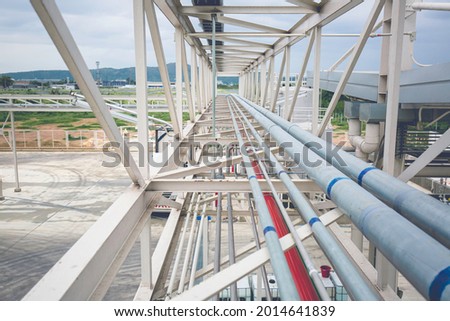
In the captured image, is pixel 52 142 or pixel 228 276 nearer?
pixel 228 276

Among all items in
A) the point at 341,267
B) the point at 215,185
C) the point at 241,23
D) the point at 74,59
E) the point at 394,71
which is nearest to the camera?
the point at 341,267

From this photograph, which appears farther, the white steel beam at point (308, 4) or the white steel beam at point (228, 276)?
the white steel beam at point (308, 4)

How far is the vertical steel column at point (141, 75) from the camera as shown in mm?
2848

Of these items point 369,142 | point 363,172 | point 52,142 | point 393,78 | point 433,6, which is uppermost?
point 433,6

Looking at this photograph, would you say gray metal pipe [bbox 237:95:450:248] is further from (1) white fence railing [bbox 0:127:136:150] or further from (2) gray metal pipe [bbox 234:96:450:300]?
(1) white fence railing [bbox 0:127:136:150]

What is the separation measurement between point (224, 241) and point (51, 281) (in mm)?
11712

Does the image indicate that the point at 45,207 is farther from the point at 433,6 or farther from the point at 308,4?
the point at 433,6

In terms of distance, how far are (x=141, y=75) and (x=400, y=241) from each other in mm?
2368

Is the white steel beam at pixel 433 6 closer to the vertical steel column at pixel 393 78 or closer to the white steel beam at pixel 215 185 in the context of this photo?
the vertical steel column at pixel 393 78

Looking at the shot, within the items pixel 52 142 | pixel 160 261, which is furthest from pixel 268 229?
pixel 52 142

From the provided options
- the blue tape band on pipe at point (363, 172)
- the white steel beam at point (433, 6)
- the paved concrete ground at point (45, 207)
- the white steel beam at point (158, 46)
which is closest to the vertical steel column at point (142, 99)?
the white steel beam at point (158, 46)

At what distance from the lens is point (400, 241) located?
4.08 feet

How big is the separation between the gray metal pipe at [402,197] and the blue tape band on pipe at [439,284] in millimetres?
426

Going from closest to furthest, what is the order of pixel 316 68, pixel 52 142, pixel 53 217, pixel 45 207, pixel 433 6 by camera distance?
pixel 433 6 < pixel 316 68 < pixel 53 217 < pixel 45 207 < pixel 52 142
